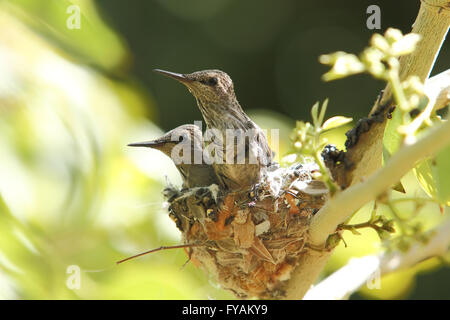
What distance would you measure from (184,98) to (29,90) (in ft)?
10.0

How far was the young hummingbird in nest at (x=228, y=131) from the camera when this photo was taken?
2236 millimetres

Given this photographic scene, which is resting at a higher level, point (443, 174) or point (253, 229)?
point (253, 229)

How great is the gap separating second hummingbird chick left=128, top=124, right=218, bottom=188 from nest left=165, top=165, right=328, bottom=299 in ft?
0.89

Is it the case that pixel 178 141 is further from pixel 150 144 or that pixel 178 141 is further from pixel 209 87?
pixel 209 87

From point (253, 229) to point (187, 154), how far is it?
646 mm

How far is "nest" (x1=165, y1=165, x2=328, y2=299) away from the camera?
6.64 ft

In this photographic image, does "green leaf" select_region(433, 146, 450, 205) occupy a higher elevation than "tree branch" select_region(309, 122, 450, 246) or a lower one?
higher

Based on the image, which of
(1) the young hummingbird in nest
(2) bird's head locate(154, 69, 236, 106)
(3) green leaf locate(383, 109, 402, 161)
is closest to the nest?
(1) the young hummingbird in nest

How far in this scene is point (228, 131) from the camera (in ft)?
7.32

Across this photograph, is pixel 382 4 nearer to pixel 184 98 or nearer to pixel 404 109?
pixel 184 98

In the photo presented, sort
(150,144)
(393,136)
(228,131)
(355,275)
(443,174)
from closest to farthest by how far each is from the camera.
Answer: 1. (443,174)
2. (393,136)
3. (355,275)
4. (228,131)
5. (150,144)

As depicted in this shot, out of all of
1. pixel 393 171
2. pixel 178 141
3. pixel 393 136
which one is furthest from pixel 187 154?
pixel 393 171

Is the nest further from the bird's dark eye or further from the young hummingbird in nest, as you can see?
the bird's dark eye

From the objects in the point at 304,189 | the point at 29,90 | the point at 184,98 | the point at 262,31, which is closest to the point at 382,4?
the point at 262,31
